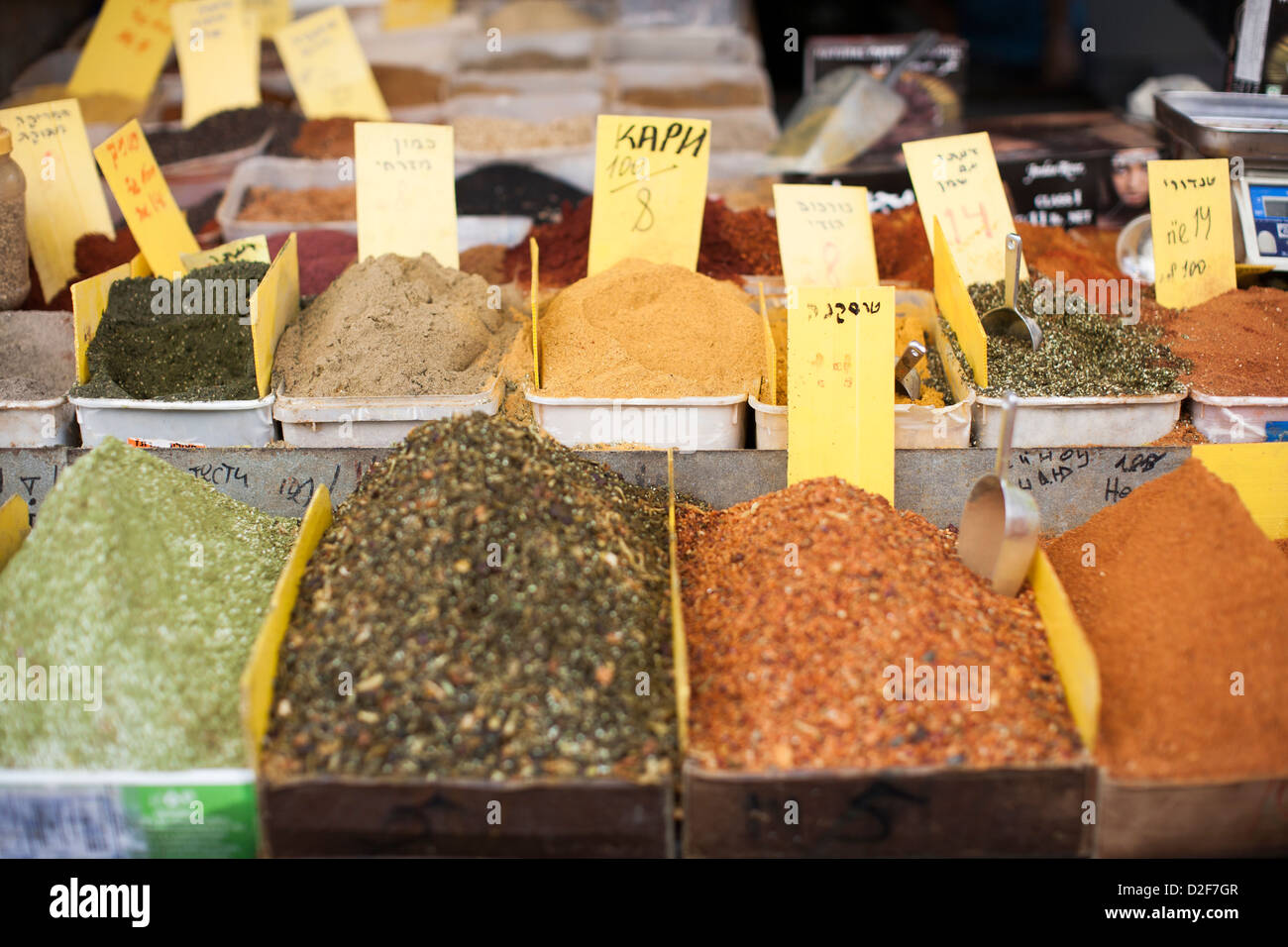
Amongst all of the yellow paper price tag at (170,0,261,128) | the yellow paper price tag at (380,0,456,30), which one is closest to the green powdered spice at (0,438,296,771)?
the yellow paper price tag at (170,0,261,128)

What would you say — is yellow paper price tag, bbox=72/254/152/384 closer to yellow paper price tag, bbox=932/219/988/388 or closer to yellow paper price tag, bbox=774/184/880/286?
yellow paper price tag, bbox=774/184/880/286

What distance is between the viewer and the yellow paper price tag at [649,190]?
2.36 meters

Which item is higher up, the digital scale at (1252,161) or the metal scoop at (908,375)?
the digital scale at (1252,161)

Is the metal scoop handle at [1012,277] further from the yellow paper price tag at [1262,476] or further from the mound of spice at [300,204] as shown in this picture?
the mound of spice at [300,204]

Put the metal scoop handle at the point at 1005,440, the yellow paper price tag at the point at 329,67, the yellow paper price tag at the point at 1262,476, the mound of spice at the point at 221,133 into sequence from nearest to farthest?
the metal scoop handle at the point at 1005,440
the yellow paper price tag at the point at 1262,476
the yellow paper price tag at the point at 329,67
the mound of spice at the point at 221,133

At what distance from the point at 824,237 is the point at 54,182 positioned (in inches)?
71.5

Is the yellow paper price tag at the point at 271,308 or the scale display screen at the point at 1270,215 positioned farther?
the scale display screen at the point at 1270,215

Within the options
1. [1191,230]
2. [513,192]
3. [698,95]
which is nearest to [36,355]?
[513,192]

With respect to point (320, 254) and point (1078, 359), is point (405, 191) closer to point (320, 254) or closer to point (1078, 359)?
point (320, 254)

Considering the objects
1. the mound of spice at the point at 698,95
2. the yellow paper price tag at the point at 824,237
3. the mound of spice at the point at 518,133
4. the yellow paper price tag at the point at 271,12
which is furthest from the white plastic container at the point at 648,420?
the yellow paper price tag at the point at 271,12

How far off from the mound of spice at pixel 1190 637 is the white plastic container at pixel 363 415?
1.09 meters

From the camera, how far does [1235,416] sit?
6.41 ft

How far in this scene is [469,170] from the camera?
10.7 ft

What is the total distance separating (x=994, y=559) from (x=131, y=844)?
1.24m
